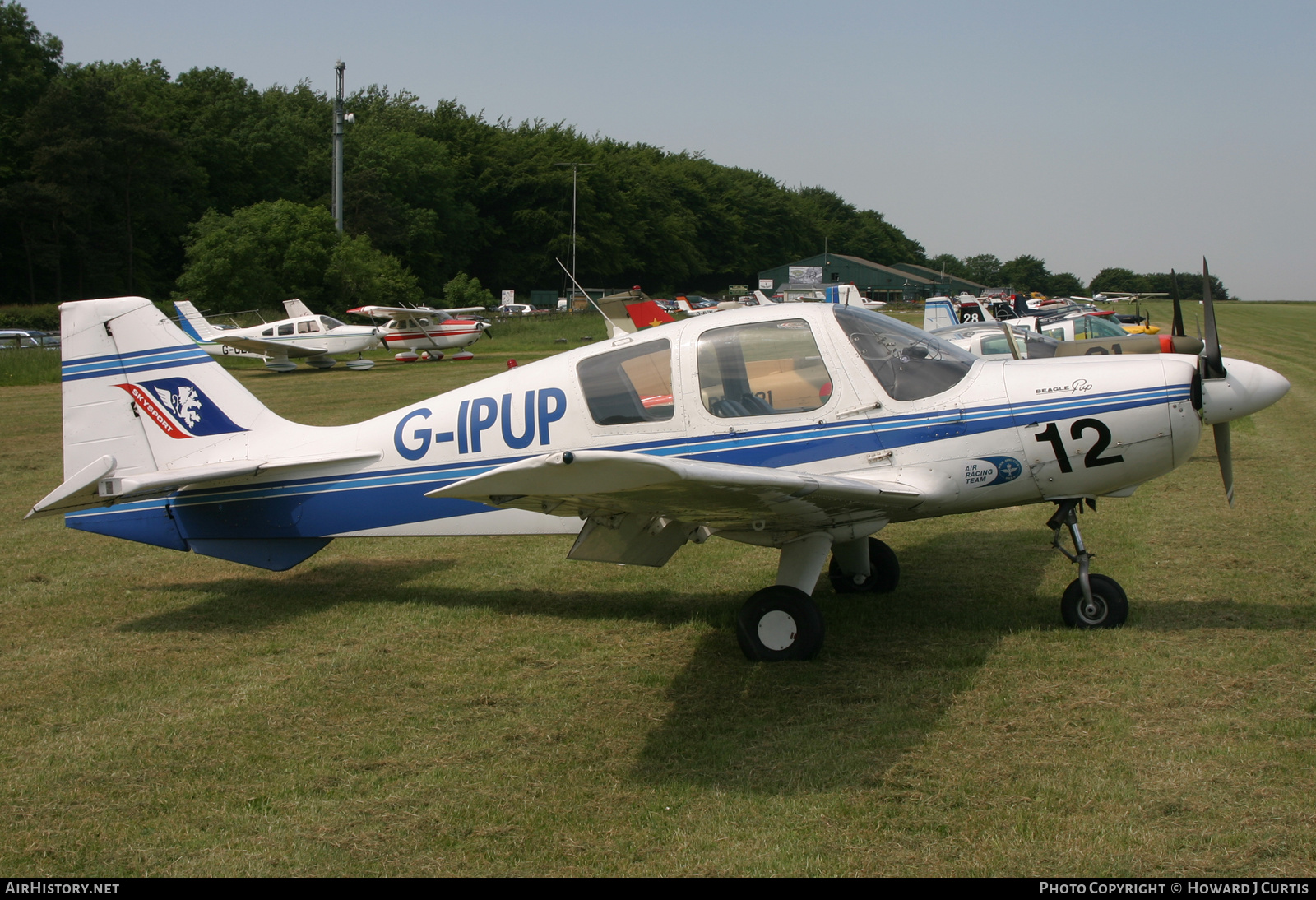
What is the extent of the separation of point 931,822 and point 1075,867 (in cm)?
52

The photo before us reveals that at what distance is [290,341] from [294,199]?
48894mm

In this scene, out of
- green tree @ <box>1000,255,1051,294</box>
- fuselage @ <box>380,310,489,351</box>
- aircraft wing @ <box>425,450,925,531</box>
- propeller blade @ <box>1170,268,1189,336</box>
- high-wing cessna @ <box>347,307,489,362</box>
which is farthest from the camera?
green tree @ <box>1000,255,1051,294</box>

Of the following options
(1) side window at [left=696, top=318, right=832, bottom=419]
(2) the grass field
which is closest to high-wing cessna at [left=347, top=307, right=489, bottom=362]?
(2) the grass field

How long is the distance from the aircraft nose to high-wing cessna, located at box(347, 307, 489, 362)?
105 ft

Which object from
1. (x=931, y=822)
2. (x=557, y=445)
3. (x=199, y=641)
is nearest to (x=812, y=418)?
(x=557, y=445)

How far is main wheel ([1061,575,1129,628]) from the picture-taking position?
232 inches

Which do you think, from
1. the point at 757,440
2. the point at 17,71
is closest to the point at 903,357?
the point at 757,440

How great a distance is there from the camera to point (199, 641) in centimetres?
626

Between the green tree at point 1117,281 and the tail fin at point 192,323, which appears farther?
the green tree at point 1117,281

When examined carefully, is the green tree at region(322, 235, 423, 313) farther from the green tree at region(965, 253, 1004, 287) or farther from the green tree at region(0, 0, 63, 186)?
the green tree at region(965, 253, 1004, 287)

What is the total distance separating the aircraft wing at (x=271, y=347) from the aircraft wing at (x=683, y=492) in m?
29.7

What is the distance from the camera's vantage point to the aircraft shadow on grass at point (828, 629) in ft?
14.5
